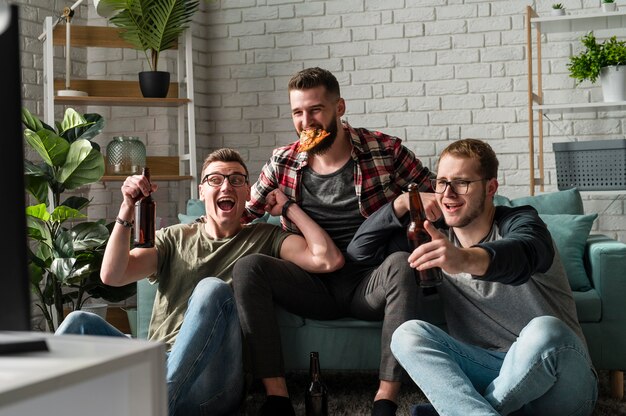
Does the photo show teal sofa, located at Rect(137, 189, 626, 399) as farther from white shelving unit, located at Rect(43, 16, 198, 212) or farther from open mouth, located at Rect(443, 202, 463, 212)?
white shelving unit, located at Rect(43, 16, 198, 212)

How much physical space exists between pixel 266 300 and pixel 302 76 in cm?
89

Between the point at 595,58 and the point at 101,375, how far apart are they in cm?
371

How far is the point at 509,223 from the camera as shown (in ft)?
7.79

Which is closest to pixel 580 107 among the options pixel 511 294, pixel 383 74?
pixel 383 74

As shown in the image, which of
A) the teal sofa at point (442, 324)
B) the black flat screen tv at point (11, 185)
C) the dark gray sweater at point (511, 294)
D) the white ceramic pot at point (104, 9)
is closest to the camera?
the black flat screen tv at point (11, 185)

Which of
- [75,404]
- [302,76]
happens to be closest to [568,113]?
[302,76]

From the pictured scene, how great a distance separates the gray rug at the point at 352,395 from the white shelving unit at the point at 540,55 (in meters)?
1.22

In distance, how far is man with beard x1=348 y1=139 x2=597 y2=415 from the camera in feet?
7.01

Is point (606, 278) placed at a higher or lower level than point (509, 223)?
lower

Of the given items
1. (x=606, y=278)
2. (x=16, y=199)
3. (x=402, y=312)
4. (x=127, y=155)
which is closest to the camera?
(x=16, y=199)

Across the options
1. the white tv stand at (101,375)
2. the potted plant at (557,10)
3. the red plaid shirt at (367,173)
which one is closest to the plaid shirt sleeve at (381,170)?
the red plaid shirt at (367,173)

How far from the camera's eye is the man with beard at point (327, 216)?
271 centimetres

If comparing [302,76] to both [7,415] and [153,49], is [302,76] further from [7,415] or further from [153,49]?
[7,415]

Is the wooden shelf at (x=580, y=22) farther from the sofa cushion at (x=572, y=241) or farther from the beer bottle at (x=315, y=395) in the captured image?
the beer bottle at (x=315, y=395)
